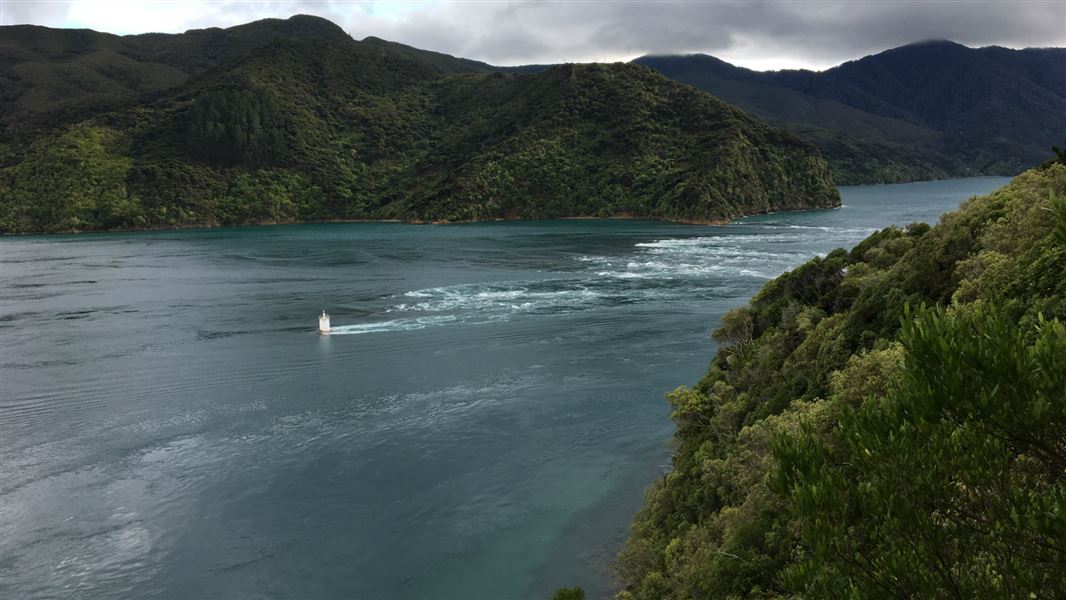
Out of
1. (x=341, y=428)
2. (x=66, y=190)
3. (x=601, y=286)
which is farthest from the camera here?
(x=66, y=190)

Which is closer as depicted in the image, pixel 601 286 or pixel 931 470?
pixel 931 470

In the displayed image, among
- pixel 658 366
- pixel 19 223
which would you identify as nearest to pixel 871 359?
pixel 658 366

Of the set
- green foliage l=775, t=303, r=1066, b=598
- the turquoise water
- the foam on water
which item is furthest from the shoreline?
green foliage l=775, t=303, r=1066, b=598

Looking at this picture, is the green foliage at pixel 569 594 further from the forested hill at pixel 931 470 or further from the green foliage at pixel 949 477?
the green foliage at pixel 949 477

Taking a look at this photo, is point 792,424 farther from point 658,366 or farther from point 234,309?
point 234,309

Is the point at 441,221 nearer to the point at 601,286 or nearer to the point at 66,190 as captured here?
the point at 66,190

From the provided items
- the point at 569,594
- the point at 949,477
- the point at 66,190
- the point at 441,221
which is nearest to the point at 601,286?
the point at 569,594
